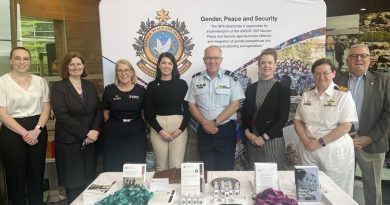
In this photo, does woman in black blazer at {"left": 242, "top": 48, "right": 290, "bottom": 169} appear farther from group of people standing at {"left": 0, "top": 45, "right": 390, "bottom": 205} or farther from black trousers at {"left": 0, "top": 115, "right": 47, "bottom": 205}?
black trousers at {"left": 0, "top": 115, "right": 47, "bottom": 205}

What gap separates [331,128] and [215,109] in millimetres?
1013

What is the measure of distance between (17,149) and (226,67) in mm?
2044

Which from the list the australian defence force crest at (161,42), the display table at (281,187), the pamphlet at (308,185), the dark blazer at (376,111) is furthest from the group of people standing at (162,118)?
the pamphlet at (308,185)

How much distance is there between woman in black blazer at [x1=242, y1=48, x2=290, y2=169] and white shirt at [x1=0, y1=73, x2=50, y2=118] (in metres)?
1.81

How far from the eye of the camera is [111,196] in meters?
1.78

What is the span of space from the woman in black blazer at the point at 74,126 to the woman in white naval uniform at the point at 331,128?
5.93ft

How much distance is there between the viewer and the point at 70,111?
2992 millimetres

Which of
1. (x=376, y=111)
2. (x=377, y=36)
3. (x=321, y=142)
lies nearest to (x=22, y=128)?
(x=321, y=142)

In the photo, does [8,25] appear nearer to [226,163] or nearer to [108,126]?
[108,126]

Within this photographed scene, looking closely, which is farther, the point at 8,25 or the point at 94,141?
the point at 8,25

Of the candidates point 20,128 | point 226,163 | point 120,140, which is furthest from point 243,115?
point 20,128

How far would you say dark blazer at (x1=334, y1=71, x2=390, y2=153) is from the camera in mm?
2906

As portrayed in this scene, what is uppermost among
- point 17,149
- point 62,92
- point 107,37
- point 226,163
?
point 107,37

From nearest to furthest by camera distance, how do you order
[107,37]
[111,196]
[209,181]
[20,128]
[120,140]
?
[111,196] → [209,181] → [20,128] → [120,140] → [107,37]
